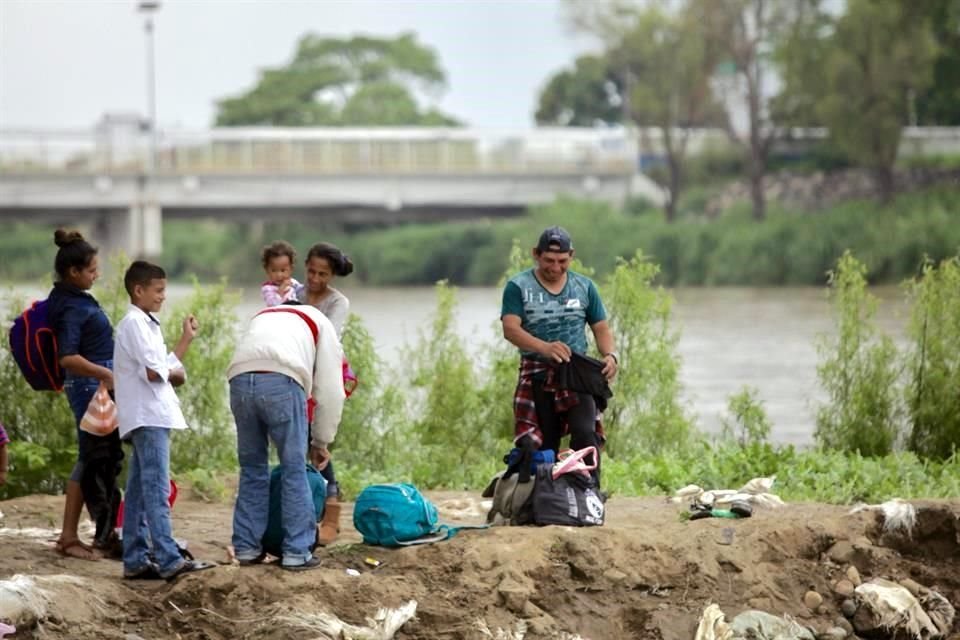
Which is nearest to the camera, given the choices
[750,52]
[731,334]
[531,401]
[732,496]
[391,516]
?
[391,516]

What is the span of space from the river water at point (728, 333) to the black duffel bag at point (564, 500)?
466 cm

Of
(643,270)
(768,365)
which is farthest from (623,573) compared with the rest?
(768,365)

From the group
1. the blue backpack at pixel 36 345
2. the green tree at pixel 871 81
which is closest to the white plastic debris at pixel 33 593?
the blue backpack at pixel 36 345

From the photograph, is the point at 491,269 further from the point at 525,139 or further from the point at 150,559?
the point at 150,559

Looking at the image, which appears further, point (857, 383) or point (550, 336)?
point (857, 383)

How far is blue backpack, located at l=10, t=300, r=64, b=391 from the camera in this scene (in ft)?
28.0

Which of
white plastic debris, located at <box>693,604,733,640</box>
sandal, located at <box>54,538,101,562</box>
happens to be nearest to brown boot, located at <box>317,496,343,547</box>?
sandal, located at <box>54,538,101,562</box>

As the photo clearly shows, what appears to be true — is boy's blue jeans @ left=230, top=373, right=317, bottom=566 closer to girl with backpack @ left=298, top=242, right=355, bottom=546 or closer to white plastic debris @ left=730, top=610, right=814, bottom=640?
girl with backpack @ left=298, top=242, right=355, bottom=546

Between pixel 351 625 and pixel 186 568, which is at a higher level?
→ pixel 186 568

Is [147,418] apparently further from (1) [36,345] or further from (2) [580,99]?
(2) [580,99]

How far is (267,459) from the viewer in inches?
323

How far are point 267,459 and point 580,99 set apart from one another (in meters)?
70.8

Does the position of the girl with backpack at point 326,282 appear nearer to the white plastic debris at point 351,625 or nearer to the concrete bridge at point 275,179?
the white plastic debris at point 351,625

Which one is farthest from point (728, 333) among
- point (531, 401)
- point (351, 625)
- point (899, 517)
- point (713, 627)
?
point (351, 625)
